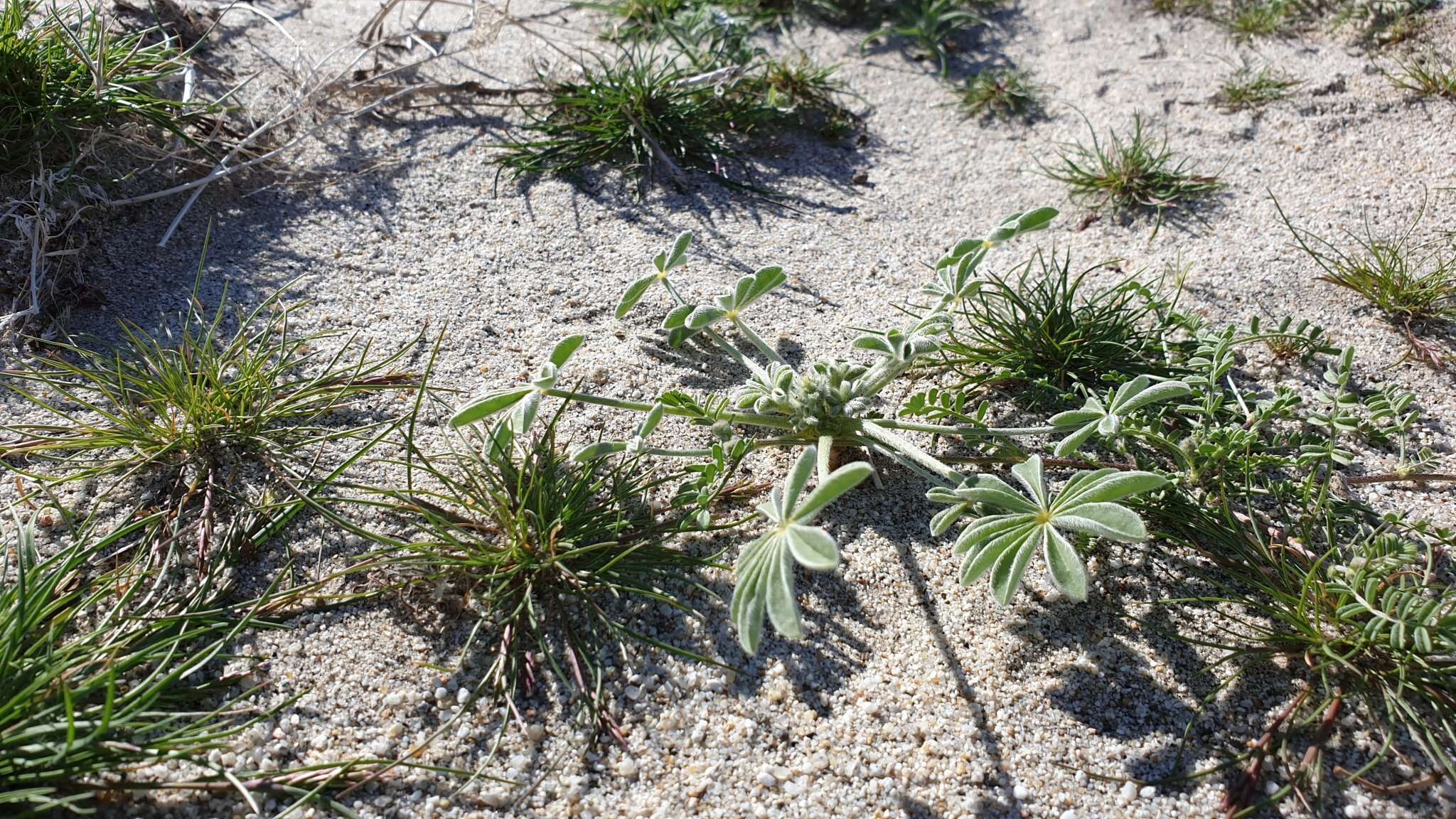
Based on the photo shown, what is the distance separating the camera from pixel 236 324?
252 centimetres

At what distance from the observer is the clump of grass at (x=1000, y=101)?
11.9 feet

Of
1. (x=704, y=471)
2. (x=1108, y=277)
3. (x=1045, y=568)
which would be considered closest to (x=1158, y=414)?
(x=1045, y=568)

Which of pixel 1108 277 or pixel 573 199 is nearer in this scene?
pixel 1108 277

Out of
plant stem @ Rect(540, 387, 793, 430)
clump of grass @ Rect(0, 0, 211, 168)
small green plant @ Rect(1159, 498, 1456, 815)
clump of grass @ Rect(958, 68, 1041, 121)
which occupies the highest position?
clump of grass @ Rect(0, 0, 211, 168)

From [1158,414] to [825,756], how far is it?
A: 1.14 metres

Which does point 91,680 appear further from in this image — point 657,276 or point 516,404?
point 657,276

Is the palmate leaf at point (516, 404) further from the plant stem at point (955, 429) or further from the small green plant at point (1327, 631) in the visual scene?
the small green plant at point (1327, 631)

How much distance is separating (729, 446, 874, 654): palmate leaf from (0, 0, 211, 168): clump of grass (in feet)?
7.41

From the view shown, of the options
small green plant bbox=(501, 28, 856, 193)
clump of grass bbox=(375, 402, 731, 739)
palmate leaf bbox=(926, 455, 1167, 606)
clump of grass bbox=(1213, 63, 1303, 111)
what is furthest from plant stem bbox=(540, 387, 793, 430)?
clump of grass bbox=(1213, 63, 1303, 111)

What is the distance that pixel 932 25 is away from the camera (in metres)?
3.88

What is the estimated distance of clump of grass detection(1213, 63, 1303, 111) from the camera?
3395 millimetres

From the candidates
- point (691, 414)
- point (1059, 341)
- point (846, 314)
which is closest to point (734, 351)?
point (691, 414)

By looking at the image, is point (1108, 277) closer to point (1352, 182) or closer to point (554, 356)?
point (1352, 182)

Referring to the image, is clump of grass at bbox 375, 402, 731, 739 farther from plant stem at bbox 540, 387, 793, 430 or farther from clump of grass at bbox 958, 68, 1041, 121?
clump of grass at bbox 958, 68, 1041, 121
